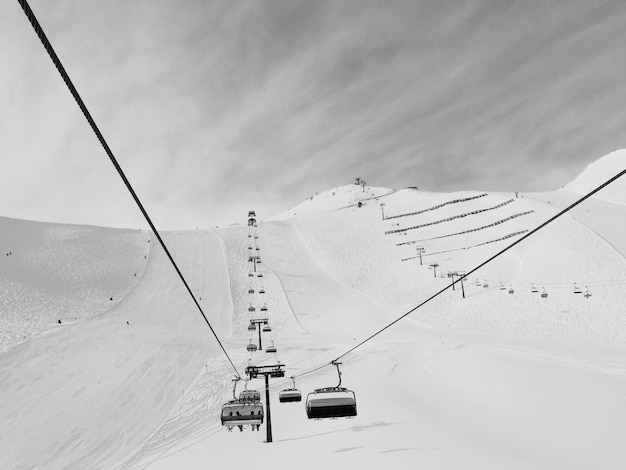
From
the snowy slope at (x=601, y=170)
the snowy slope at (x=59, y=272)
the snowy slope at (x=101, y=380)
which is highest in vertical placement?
the snowy slope at (x=601, y=170)

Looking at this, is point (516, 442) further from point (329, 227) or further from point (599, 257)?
point (329, 227)

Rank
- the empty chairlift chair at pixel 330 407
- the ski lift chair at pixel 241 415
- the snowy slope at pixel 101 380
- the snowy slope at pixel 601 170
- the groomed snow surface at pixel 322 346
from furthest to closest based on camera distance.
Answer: the snowy slope at pixel 601 170 < the snowy slope at pixel 101 380 < the groomed snow surface at pixel 322 346 < the ski lift chair at pixel 241 415 < the empty chairlift chair at pixel 330 407

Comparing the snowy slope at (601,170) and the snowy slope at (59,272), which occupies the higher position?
the snowy slope at (601,170)

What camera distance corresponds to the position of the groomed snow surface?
1875cm

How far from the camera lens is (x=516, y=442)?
19344mm

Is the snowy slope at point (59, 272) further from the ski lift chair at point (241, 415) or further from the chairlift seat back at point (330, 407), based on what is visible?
the chairlift seat back at point (330, 407)

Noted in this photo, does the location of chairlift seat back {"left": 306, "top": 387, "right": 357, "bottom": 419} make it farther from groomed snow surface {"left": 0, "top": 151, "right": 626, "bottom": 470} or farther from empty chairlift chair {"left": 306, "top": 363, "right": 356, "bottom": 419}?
groomed snow surface {"left": 0, "top": 151, "right": 626, "bottom": 470}

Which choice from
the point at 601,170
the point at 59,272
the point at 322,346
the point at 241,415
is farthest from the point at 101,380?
the point at 601,170

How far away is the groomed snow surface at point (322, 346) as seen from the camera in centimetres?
1875

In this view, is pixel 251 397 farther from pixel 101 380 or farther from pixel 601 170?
pixel 601 170

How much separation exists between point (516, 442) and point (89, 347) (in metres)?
30.3

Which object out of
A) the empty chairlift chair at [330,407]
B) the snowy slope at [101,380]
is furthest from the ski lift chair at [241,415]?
the snowy slope at [101,380]

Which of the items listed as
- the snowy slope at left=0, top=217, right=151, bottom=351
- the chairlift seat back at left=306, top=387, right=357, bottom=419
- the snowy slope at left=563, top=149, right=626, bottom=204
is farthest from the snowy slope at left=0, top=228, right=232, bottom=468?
the snowy slope at left=563, top=149, right=626, bottom=204

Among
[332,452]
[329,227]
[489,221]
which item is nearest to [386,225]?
[329,227]
